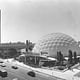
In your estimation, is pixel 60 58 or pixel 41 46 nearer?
pixel 60 58

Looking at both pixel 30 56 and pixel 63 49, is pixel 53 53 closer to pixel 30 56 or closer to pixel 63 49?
pixel 63 49

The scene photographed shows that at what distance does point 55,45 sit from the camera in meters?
91.4

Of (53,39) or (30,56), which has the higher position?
(53,39)


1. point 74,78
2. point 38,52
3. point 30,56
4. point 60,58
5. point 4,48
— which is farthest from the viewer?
point 4,48

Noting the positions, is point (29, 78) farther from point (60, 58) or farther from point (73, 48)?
point (73, 48)

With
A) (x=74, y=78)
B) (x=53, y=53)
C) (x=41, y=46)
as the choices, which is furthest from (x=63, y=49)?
(x=74, y=78)

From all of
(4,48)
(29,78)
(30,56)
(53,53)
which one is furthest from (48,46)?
(4,48)

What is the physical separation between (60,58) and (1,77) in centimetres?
3050

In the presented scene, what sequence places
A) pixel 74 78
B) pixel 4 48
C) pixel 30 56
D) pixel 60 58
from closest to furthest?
pixel 74 78, pixel 60 58, pixel 30 56, pixel 4 48

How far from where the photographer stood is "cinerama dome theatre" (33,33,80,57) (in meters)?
90.5

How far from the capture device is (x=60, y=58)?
7000 cm

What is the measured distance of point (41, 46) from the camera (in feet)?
313

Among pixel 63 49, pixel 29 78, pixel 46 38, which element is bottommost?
pixel 29 78

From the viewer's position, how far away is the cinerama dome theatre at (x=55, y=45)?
90.5 metres
